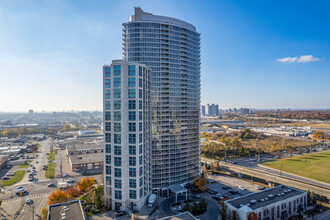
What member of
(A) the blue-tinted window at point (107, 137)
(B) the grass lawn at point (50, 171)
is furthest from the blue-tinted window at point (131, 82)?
(B) the grass lawn at point (50, 171)

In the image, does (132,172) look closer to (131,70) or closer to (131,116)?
(131,116)

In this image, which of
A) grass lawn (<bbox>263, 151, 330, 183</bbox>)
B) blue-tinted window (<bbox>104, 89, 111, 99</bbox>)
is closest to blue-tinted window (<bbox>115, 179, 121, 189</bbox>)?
blue-tinted window (<bbox>104, 89, 111, 99</bbox>)

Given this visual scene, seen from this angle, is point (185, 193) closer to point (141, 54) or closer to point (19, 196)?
point (141, 54)

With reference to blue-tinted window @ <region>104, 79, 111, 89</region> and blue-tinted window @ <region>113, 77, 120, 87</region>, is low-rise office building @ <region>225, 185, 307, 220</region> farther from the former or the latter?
blue-tinted window @ <region>104, 79, 111, 89</region>

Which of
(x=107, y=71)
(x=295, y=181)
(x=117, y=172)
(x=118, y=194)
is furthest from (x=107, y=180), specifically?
(x=295, y=181)

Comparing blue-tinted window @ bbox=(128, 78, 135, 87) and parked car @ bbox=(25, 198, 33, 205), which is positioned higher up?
blue-tinted window @ bbox=(128, 78, 135, 87)

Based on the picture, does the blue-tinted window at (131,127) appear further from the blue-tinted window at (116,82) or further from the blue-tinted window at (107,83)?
the blue-tinted window at (107,83)

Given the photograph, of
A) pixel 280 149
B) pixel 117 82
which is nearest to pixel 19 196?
pixel 117 82
